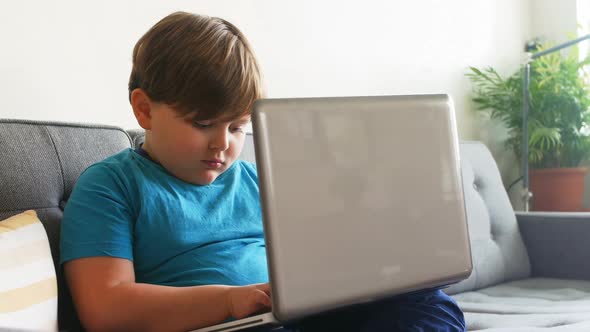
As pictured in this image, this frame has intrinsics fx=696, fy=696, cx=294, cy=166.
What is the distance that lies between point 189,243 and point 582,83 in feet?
8.03

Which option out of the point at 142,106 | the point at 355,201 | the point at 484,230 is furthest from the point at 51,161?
the point at 484,230

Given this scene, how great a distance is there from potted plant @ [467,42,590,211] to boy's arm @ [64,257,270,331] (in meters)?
2.31

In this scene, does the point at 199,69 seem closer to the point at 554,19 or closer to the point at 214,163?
the point at 214,163

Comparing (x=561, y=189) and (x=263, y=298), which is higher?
(x=263, y=298)

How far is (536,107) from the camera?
3027 mm

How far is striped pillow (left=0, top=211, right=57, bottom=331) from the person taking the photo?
2.97 ft

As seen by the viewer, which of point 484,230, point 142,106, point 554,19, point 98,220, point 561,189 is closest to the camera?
point 98,220

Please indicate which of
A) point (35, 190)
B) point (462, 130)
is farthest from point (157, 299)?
point (462, 130)

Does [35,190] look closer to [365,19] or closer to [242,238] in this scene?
[242,238]

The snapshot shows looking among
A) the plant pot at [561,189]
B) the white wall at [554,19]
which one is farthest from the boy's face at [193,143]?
the white wall at [554,19]

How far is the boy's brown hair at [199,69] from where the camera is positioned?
1.02m

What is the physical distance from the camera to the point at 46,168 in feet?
3.70

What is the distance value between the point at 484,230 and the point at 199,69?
1.28m

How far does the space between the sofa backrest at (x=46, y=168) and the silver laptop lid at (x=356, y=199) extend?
0.51m
